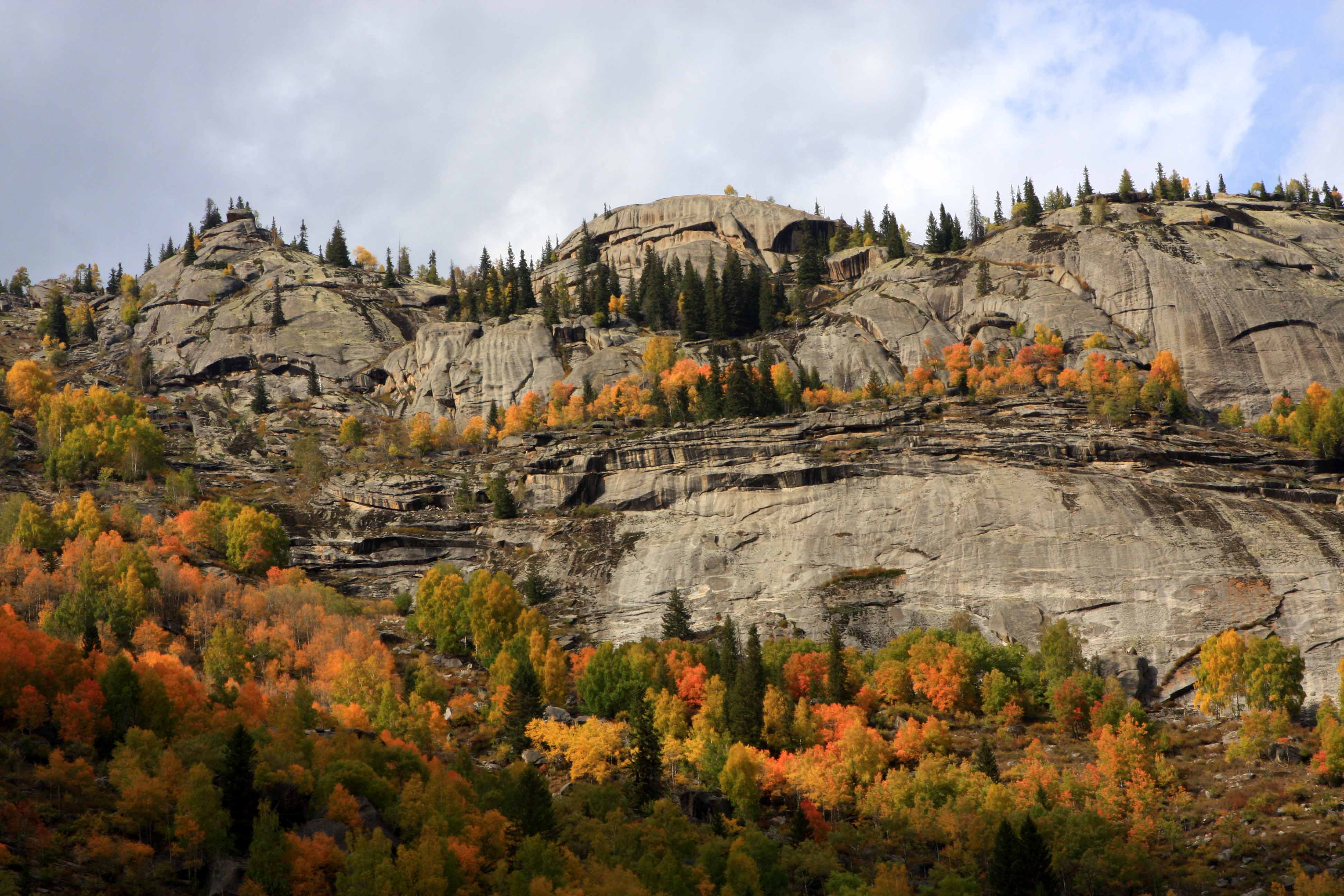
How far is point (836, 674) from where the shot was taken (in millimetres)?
102750

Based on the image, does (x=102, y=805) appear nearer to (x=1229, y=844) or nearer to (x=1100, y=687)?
(x=1229, y=844)

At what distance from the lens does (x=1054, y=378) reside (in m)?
→ 160

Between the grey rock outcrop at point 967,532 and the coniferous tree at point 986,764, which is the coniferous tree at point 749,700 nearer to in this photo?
the coniferous tree at point 986,764

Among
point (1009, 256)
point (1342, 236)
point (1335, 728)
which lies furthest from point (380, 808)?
point (1342, 236)

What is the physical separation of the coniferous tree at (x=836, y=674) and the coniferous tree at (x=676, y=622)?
60.7 feet

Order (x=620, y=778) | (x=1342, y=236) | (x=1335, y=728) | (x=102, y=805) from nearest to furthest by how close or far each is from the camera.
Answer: (x=102, y=805)
(x=1335, y=728)
(x=620, y=778)
(x=1342, y=236)

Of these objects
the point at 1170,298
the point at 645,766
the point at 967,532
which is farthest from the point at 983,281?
the point at 645,766

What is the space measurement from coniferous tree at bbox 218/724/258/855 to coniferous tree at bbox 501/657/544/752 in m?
29.7

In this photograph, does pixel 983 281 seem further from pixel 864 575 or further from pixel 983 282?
pixel 864 575

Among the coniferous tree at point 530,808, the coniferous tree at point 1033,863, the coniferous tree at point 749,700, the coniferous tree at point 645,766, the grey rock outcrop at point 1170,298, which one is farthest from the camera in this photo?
the grey rock outcrop at point 1170,298

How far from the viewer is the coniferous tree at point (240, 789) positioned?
6531cm

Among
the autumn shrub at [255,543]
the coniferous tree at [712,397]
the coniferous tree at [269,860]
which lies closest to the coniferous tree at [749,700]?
the coniferous tree at [269,860]

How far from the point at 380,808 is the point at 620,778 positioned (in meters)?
Result: 25.0

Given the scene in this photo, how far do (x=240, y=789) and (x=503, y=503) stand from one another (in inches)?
3176
